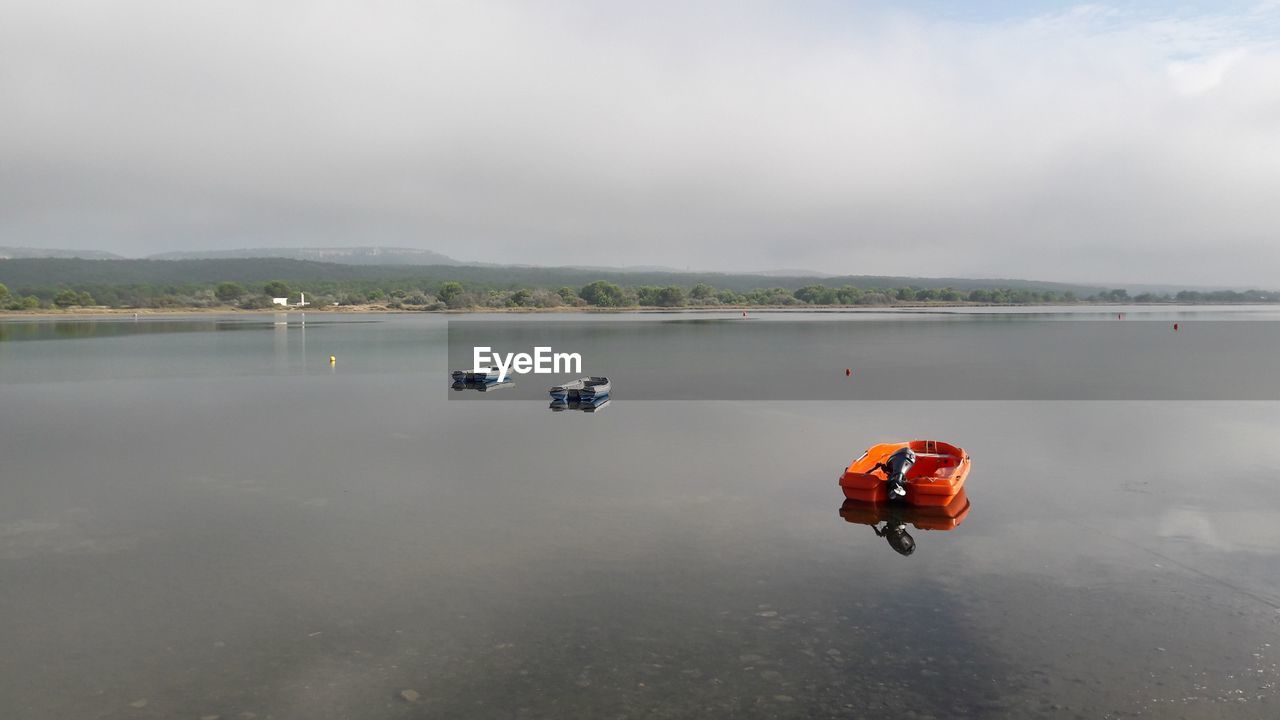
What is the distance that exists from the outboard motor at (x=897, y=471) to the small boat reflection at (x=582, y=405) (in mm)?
12923

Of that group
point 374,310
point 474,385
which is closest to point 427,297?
point 374,310

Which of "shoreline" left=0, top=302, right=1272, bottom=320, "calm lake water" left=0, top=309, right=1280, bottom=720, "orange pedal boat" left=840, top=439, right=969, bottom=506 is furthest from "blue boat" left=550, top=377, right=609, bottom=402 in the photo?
"shoreline" left=0, top=302, right=1272, bottom=320

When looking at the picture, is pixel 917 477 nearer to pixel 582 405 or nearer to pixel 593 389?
pixel 582 405

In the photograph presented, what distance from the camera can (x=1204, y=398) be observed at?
28703 millimetres

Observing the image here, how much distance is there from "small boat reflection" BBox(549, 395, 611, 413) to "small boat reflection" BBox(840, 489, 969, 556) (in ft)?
43.0

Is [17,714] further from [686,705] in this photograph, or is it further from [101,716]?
[686,705]

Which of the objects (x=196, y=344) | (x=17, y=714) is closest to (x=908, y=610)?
(x=17, y=714)

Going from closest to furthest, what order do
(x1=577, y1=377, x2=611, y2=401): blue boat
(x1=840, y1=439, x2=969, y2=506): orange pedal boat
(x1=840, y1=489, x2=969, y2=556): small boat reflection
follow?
1. (x1=840, y1=489, x2=969, y2=556): small boat reflection
2. (x1=840, y1=439, x2=969, y2=506): orange pedal boat
3. (x1=577, y1=377, x2=611, y2=401): blue boat

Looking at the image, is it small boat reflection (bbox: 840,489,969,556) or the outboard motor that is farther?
the outboard motor

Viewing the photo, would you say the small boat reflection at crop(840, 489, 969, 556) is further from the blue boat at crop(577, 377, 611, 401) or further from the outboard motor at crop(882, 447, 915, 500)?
the blue boat at crop(577, 377, 611, 401)

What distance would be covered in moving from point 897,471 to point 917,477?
1379 millimetres

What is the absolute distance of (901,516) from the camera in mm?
13602

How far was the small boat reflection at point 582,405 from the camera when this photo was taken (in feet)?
86.2

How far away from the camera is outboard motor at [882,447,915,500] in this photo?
1404cm
